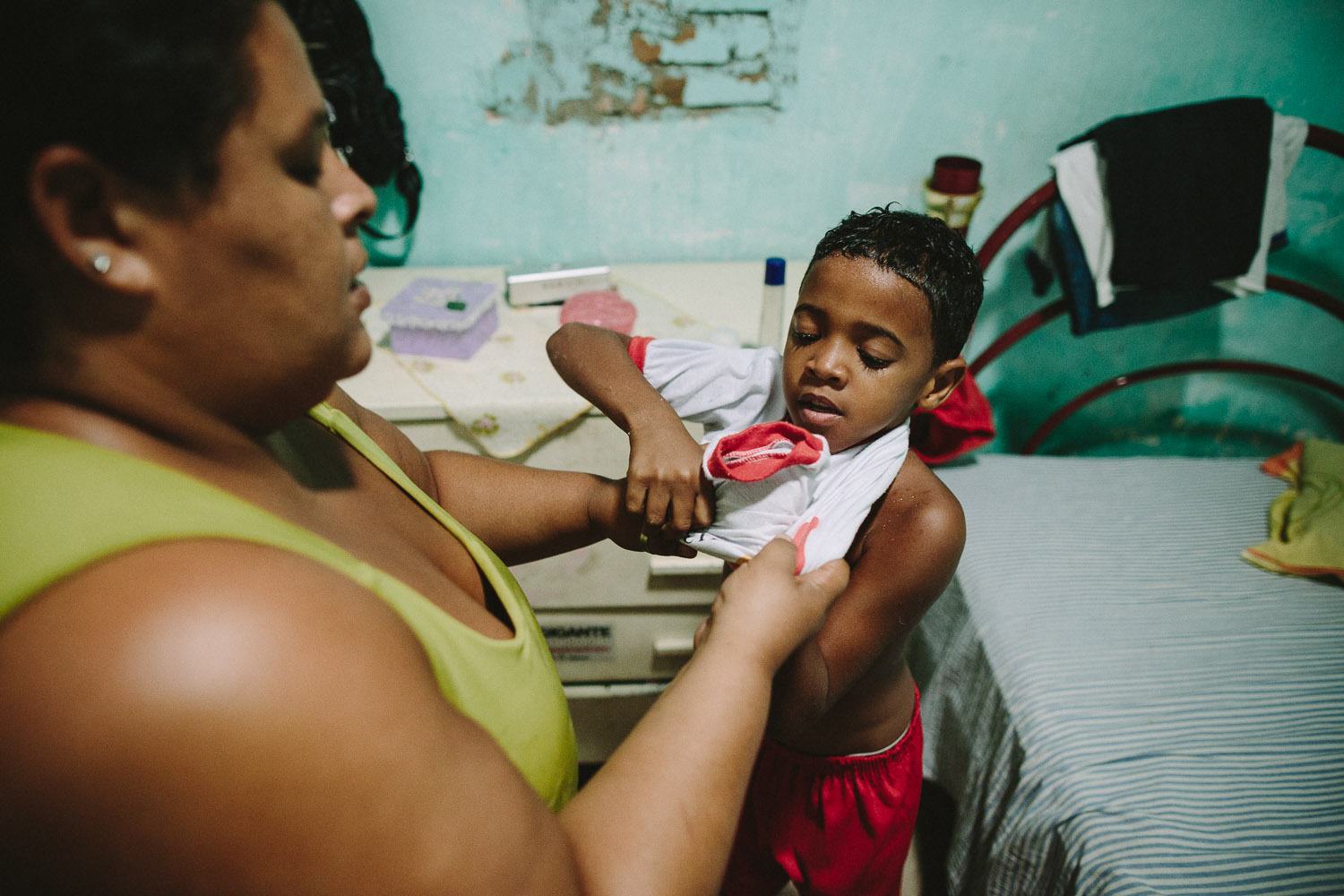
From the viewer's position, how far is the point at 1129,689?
47.2 inches

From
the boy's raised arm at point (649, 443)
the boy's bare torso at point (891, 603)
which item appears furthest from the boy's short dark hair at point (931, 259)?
the boy's raised arm at point (649, 443)

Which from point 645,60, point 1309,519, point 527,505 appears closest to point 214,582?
point 527,505

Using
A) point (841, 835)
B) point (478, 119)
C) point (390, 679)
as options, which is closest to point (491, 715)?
point (390, 679)

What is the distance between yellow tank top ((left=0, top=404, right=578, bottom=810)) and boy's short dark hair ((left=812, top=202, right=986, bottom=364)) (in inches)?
24.7

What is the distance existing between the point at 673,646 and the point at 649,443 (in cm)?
87

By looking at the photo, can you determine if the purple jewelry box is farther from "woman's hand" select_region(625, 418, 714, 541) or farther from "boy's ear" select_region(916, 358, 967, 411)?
"boy's ear" select_region(916, 358, 967, 411)

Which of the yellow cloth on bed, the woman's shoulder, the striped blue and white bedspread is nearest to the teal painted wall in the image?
the yellow cloth on bed

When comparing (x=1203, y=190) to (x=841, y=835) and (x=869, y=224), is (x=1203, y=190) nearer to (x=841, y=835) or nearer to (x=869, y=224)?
(x=869, y=224)

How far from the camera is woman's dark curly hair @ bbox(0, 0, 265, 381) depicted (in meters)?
0.33

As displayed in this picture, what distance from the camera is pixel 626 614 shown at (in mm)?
1504

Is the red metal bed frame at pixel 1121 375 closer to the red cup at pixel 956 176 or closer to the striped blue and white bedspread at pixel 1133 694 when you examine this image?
the red cup at pixel 956 176

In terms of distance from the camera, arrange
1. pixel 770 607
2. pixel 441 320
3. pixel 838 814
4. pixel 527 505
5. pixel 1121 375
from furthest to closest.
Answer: pixel 1121 375 < pixel 441 320 < pixel 838 814 < pixel 527 505 < pixel 770 607

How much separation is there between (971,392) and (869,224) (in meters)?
0.70

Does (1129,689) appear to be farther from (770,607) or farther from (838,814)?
(770,607)
